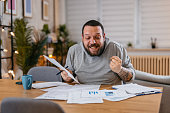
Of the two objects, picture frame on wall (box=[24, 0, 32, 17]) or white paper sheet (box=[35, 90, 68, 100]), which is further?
picture frame on wall (box=[24, 0, 32, 17])

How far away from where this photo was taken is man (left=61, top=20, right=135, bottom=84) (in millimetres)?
1949

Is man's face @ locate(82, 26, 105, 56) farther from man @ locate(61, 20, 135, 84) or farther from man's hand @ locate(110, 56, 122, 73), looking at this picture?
man's hand @ locate(110, 56, 122, 73)

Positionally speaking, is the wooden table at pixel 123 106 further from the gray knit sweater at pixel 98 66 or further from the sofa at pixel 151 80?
the sofa at pixel 151 80

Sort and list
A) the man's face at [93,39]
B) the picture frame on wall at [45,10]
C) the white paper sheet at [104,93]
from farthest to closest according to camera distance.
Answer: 1. the picture frame on wall at [45,10]
2. the man's face at [93,39]
3. the white paper sheet at [104,93]

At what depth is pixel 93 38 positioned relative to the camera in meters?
1.95

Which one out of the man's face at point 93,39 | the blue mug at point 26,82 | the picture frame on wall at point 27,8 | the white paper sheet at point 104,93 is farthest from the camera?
the picture frame on wall at point 27,8

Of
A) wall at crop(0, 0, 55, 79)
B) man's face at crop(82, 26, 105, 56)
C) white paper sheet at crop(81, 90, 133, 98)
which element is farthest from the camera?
wall at crop(0, 0, 55, 79)

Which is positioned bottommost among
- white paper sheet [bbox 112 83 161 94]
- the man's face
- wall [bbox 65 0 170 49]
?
white paper sheet [bbox 112 83 161 94]

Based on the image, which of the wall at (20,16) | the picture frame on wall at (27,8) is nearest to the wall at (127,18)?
the wall at (20,16)

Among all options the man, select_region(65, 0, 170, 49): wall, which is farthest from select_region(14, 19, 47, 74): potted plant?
select_region(65, 0, 170, 49): wall

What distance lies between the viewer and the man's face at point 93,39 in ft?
6.37

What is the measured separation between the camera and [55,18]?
203 inches

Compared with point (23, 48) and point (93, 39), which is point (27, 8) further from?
point (93, 39)

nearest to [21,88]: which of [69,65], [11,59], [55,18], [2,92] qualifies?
[2,92]
